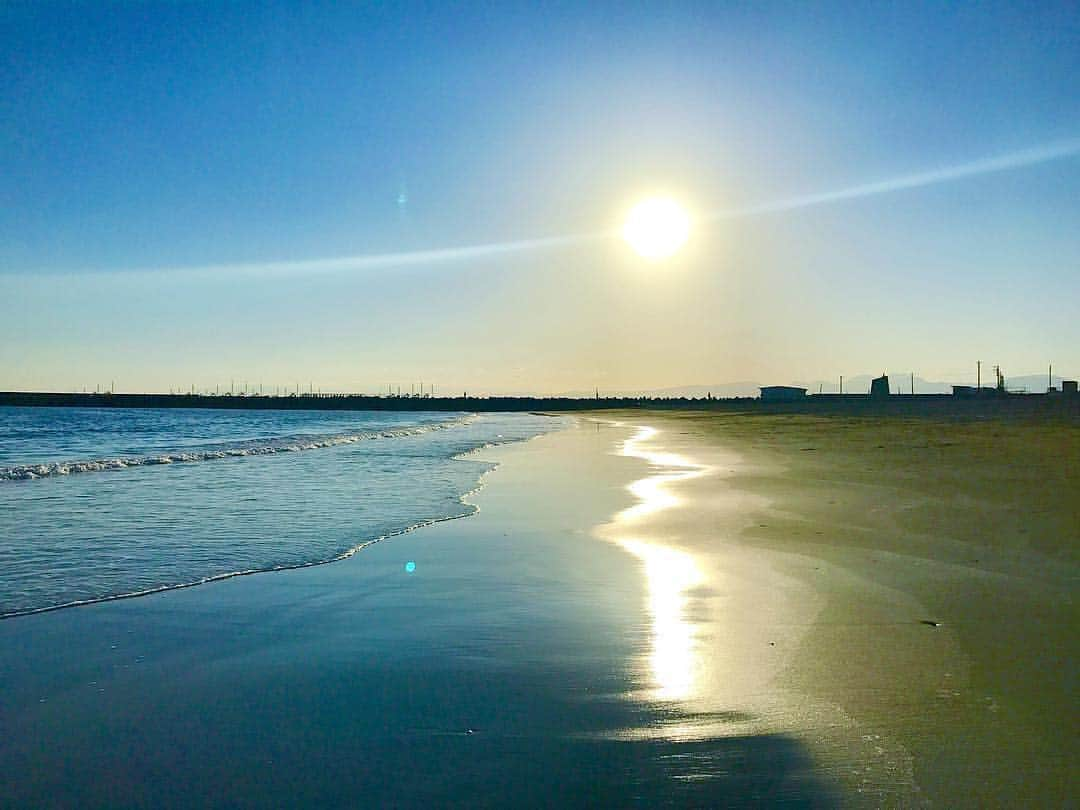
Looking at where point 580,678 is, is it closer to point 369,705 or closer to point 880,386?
point 369,705

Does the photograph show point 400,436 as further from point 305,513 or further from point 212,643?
point 212,643

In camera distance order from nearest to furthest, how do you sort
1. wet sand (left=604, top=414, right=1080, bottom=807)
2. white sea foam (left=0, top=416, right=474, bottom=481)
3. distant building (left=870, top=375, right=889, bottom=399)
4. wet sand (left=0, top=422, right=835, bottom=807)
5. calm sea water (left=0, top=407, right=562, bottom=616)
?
wet sand (left=0, top=422, right=835, bottom=807) → wet sand (left=604, top=414, right=1080, bottom=807) → calm sea water (left=0, top=407, right=562, bottom=616) → white sea foam (left=0, top=416, right=474, bottom=481) → distant building (left=870, top=375, right=889, bottom=399)

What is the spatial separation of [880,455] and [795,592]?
1727 cm

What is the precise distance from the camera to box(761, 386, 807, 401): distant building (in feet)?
379

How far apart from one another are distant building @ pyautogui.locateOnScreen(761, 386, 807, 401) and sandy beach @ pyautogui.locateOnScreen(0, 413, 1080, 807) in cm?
10852

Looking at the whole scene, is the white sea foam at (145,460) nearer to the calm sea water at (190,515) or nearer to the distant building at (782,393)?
the calm sea water at (190,515)

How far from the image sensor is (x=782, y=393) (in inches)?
4624

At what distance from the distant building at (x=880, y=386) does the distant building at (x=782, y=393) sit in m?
10.6

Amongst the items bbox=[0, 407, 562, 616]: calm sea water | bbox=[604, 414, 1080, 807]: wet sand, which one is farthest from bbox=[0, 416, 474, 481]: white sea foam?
bbox=[604, 414, 1080, 807]: wet sand

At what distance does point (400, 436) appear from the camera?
4659cm

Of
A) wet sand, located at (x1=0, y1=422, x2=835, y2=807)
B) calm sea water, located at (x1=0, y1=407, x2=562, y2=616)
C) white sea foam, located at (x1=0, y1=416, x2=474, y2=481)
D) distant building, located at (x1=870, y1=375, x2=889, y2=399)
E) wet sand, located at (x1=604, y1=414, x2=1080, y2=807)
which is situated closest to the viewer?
wet sand, located at (x1=0, y1=422, x2=835, y2=807)

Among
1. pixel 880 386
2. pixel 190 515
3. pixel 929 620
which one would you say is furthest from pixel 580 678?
pixel 880 386

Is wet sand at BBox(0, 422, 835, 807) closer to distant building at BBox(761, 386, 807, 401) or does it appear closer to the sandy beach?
the sandy beach

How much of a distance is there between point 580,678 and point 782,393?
11745 centimetres
